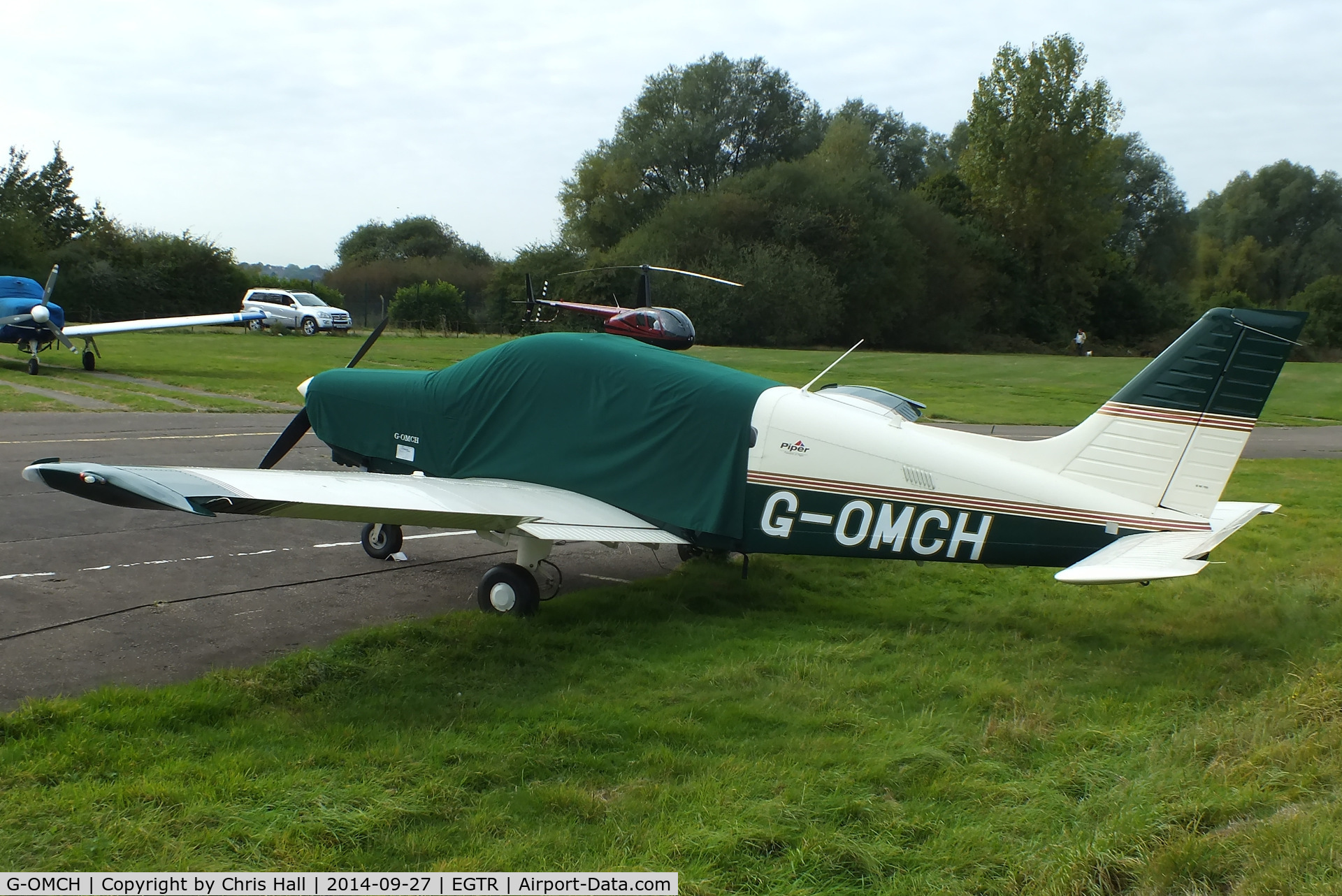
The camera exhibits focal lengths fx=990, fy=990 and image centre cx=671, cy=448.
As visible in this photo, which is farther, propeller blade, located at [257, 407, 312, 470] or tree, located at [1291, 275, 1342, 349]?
tree, located at [1291, 275, 1342, 349]

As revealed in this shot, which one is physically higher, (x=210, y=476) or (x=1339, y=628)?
(x=210, y=476)

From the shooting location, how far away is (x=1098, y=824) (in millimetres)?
4117

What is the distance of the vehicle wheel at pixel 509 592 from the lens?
24.8 ft

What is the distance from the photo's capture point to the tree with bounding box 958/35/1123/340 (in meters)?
67.1

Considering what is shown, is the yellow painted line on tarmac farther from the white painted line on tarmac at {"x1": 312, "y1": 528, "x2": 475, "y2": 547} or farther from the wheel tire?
the wheel tire

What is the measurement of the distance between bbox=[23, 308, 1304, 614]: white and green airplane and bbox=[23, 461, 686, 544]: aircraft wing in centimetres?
2

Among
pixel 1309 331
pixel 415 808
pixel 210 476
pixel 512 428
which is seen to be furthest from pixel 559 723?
pixel 1309 331

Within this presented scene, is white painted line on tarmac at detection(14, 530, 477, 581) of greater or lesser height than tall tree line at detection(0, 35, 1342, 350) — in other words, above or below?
below

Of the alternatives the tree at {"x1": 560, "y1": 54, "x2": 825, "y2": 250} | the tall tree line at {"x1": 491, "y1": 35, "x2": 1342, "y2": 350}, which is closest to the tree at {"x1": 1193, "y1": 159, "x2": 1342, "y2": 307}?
the tall tree line at {"x1": 491, "y1": 35, "x2": 1342, "y2": 350}

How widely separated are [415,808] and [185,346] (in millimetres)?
38055

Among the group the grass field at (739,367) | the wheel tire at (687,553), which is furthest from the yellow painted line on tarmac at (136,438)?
the wheel tire at (687,553)

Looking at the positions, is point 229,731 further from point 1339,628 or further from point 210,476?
point 1339,628

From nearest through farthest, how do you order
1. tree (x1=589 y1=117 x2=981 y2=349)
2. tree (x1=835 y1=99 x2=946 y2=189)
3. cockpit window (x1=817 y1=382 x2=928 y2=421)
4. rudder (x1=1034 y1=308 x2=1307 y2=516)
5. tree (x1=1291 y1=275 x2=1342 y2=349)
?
rudder (x1=1034 y1=308 x2=1307 y2=516), cockpit window (x1=817 y1=382 x2=928 y2=421), tree (x1=589 y1=117 x2=981 y2=349), tree (x1=1291 y1=275 x2=1342 y2=349), tree (x1=835 y1=99 x2=946 y2=189)

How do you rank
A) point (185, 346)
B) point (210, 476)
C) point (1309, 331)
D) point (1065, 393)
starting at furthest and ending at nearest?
point (1309, 331)
point (185, 346)
point (1065, 393)
point (210, 476)
